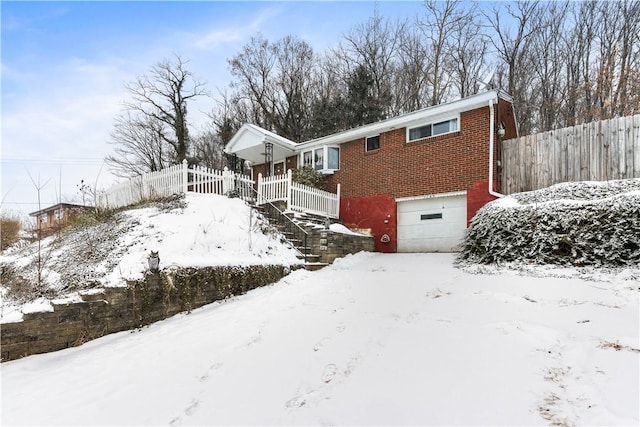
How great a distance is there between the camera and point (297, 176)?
1300cm

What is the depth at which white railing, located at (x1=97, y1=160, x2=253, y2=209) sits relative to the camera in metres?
10.5

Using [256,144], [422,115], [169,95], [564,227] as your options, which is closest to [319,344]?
[564,227]

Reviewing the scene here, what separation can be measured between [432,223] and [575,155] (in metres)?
4.05

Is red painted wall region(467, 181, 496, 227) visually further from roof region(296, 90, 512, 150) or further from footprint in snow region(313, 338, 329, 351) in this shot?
footprint in snow region(313, 338, 329, 351)

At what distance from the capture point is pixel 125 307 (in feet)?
17.3

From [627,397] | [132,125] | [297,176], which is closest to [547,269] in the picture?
[627,397]

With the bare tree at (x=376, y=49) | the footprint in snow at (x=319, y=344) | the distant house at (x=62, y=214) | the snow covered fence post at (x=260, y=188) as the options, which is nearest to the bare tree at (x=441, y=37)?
the bare tree at (x=376, y=49)

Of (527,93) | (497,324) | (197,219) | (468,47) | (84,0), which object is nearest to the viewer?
(497,324)

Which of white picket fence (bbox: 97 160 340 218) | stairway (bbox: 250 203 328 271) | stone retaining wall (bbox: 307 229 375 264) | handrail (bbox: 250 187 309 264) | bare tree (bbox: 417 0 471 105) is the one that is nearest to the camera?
stairway (bbox: 250 203 328 271)

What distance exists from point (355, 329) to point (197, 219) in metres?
5.44

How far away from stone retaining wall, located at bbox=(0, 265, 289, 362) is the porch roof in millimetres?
7750

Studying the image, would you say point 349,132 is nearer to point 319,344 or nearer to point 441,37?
point 319,344

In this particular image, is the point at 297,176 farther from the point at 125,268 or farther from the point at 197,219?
the point at 125,268

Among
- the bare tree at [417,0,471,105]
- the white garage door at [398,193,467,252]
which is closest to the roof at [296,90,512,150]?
the white garage door at [398,193,467,252]
